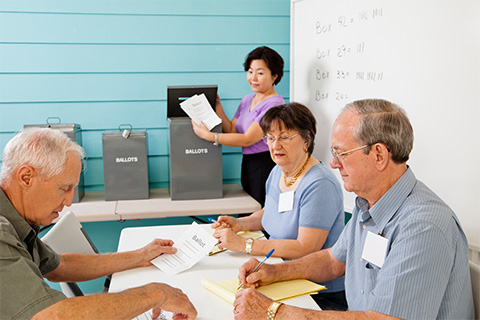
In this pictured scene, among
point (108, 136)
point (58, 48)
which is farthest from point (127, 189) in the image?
point (58, 48)

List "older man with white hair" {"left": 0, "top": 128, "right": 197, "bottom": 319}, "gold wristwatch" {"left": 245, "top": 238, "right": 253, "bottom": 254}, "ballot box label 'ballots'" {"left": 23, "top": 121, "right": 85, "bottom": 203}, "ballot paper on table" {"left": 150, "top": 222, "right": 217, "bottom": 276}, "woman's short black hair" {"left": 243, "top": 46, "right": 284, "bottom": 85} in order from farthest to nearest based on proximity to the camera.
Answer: "woman's short black hair" {"left": 243, "top": 46, "right": 284, "bottom": 85}, "ballot box label 'ballots'" {"left": 23, "top": 121, "right": 85, "bottom": 203}, "gold wristwatch" {"left": 245, "top": 238, "right": 253, "bottom": 254}, "ballot paper on table" {"left": 150, "top": 222, "right": 217, "bottom": 276}, "older man with white hair" {"left": 0, "top": 128, "right": 197, "bottom": 319}

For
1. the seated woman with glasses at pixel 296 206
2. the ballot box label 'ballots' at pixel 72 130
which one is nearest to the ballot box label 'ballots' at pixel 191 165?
the ballot box label 'ballots' at pixel 72 130

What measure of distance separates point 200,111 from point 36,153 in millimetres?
1712

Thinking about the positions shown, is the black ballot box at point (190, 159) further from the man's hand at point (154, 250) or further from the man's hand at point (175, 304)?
the man's hand at point (175, 304)

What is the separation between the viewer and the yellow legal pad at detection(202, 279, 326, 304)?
4.82 feet

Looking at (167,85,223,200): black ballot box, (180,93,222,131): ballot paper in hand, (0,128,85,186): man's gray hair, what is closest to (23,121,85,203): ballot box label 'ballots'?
(167,85,223,200): black ballot box

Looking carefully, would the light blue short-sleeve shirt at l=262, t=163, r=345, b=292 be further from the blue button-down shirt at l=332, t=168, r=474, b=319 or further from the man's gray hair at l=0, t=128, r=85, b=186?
the man's gray hair at l=0, t=128, r=85, b=186

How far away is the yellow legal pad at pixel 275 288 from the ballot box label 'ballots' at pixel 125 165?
1498mm

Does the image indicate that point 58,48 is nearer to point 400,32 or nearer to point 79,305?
point 400,32

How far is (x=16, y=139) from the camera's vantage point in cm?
129

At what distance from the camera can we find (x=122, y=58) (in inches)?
126

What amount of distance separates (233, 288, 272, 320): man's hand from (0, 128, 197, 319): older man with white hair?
0.13 m

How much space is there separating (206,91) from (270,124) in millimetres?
1015

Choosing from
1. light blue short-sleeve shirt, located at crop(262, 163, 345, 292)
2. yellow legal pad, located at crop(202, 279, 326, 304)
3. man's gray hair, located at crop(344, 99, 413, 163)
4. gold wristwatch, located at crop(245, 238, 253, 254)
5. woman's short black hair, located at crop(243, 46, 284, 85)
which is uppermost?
woman's short black hair, located at crop(243, 46, 284, 85)
